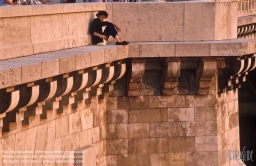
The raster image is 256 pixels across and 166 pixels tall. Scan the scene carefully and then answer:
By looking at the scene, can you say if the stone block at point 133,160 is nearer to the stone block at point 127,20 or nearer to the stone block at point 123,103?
the stone block at point 123,103

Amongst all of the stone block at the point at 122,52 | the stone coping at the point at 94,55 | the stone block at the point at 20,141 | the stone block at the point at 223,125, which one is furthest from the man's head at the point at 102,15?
the stone block at the point at 20,141

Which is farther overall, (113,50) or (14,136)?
(113,50)

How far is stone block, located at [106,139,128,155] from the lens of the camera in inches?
913

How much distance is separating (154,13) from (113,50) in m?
2.14

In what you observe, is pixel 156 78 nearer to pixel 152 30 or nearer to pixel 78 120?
pixel 152 30

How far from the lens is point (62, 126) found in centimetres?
2067

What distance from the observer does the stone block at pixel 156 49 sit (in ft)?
73.6

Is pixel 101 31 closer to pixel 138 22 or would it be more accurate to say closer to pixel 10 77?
pixel 138 22

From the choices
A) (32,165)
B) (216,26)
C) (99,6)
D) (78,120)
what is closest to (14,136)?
(32,165)

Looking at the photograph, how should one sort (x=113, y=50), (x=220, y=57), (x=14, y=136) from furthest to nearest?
1. (x=220, y=57)
2. (x=113, y=50)
3. (x=14, y=136)

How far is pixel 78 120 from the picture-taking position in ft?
70.7

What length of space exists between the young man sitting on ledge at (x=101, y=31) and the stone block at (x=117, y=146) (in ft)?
6.46

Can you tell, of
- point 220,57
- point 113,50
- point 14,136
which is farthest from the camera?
point 220,57

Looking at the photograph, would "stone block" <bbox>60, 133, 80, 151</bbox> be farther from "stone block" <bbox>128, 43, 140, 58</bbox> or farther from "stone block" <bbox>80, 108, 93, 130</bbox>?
"stone block" <bbox>128, 43, 140, 58</bbox>
